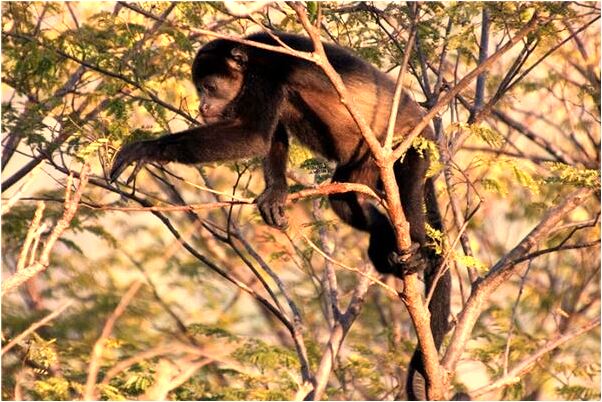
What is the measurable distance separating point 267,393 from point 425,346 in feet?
8.82

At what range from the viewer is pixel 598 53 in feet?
34.8

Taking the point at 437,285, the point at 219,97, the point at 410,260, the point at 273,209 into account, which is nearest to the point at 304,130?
the point at 219,97

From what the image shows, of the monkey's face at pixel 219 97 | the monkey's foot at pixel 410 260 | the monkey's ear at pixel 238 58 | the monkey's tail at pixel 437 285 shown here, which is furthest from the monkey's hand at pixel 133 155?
the monkey's tail at pixel 437 285

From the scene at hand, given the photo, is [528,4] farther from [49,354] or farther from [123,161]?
[49,354]

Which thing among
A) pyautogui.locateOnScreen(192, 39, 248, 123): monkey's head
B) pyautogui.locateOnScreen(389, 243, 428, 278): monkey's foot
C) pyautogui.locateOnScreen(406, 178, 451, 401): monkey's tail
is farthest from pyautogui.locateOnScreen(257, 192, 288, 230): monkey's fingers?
pyautogui.locateOnScreen(406, 178, 451, 401): monkey's tail

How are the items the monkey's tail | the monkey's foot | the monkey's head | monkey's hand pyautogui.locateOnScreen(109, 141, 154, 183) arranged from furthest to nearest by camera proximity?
the monkey's head, the monkey's tail, monkey's hand pyautogui.locateOnScreen(109, 141, 154, 183), the monkey's foot

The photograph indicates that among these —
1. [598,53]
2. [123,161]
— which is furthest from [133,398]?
[598,53]

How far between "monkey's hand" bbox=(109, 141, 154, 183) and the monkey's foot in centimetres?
142

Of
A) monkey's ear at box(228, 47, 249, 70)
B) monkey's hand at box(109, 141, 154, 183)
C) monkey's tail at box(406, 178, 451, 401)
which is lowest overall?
monkey's tail at box(406, 178, 451, 401)

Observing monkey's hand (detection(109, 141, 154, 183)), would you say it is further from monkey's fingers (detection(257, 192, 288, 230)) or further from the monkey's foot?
the monkey's foot

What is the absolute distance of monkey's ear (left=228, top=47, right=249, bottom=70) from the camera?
20.9ft

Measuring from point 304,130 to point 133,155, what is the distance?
4.25ft

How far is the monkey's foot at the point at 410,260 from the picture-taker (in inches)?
206

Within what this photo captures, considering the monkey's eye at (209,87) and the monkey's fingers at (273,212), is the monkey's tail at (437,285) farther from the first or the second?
the monkey's eye at (209,87)
